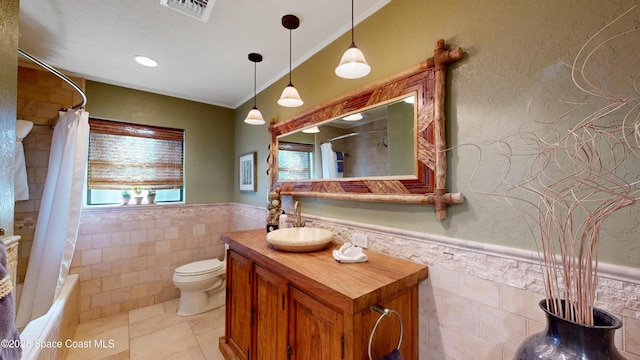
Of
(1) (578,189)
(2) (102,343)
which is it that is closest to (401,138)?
(1) (578,189)

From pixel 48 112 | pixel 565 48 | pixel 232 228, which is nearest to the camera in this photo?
pixel 565 48

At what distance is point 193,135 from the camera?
3.04 meters

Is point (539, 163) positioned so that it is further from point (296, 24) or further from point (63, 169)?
point (63, 169)

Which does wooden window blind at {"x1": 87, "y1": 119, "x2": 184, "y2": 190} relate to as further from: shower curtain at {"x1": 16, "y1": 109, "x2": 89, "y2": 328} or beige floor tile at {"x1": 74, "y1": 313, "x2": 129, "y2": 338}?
beige floor tile at {"x1": 74, "y1": 313, "x2": 129, "y2": 338}

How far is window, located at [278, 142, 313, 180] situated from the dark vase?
1.57 meters

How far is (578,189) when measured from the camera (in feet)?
2.72

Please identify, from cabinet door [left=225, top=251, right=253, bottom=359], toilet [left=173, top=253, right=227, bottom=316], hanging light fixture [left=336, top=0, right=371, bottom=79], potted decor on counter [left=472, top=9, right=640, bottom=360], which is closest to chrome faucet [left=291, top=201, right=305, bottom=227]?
cabinet door [left=225, top=251, right=253, bottom=359]

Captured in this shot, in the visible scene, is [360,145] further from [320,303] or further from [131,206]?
[131,206]

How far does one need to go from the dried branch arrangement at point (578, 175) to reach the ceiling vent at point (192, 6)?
176cm

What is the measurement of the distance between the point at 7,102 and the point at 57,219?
1.31 m

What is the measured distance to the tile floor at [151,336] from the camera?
1.94 metres

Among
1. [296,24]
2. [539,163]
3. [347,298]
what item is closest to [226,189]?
[296,24]

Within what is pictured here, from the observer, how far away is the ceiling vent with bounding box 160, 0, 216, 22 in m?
1.45

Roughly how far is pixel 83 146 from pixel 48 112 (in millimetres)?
558
